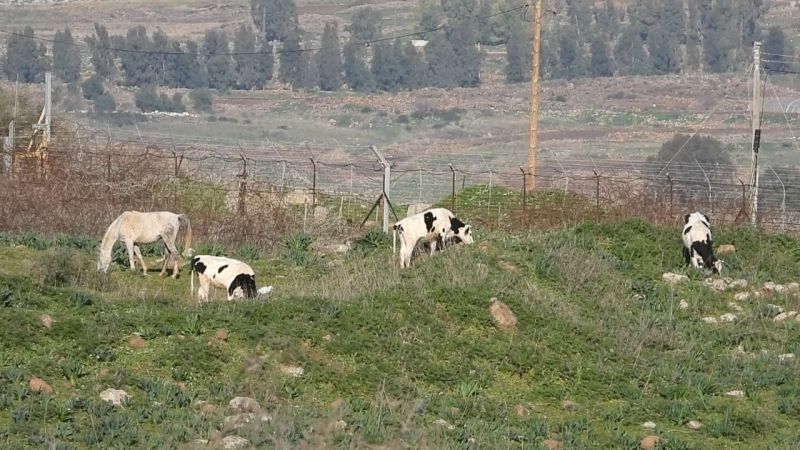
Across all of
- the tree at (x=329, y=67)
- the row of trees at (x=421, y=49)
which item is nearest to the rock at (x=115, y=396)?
the row of trees at (x=421, y=49)

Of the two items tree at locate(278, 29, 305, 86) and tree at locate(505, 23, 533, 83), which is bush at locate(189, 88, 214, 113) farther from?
tree at locate(505, 23, 533, 83)

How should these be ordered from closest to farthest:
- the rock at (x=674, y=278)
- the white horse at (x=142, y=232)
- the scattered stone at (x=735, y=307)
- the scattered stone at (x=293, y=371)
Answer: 1. the scattered stone at (x=293, y=371)
2. the scattered stone at (x=735, y=307)
3. the rock at (x=674, y=278)
4. the white horse at (x=142, y=232)

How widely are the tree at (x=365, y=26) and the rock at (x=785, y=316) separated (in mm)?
137247

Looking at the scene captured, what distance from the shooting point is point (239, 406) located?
44.8 ft

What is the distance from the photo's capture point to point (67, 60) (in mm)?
135625

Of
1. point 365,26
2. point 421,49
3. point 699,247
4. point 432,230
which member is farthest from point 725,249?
point 365,26

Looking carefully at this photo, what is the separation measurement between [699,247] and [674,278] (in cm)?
156

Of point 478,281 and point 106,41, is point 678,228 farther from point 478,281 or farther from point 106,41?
point 106,41

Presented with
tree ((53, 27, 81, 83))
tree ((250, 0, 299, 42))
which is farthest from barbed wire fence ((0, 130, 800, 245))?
tree ((250, 0, 299, 42))

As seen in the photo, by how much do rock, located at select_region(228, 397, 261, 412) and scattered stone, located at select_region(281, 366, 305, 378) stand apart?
121 cm

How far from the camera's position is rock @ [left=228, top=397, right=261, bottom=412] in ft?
44.0

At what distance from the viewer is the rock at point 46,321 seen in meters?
15.4

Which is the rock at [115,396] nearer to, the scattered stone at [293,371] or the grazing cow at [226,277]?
the scattered stone at [293,371]

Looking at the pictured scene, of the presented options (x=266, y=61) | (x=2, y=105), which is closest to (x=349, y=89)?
(x=266, y=61)
